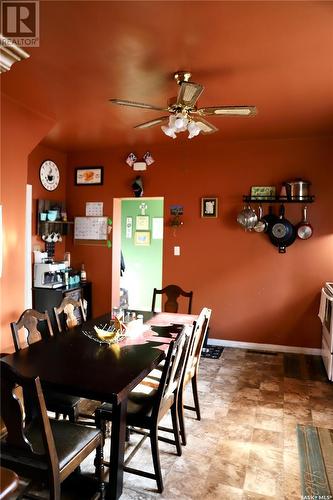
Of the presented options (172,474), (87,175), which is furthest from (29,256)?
(172,474)

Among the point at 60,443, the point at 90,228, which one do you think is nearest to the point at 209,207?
the point at 90,228

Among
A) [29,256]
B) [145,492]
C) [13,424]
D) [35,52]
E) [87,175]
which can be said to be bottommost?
[145,492]

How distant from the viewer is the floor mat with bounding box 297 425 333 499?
2.08 metres

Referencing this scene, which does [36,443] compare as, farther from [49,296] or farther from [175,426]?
[49,296]

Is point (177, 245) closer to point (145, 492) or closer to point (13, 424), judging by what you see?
point (145, 492)

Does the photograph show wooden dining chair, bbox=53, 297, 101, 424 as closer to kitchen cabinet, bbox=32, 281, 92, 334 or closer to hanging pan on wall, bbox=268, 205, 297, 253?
kitchen cabinet, bbox=32, 281, 92, 334

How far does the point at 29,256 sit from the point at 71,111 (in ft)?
6.45

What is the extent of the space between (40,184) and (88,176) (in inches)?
30.6

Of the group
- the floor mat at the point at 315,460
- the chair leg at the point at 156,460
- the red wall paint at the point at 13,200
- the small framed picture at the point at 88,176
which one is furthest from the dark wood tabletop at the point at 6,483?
the small framed picture at the point at 88,176

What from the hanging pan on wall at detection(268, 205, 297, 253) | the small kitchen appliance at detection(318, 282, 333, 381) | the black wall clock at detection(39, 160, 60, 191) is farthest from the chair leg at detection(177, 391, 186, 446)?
the black wall clock at detection(39, 160, 60, 191)

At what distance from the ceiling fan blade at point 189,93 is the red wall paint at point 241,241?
2092 millimetres

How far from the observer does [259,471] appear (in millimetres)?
2240

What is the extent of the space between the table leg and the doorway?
490 cm

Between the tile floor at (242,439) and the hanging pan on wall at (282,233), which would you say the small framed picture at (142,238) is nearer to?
the hanging pan on wall at (282,233)
